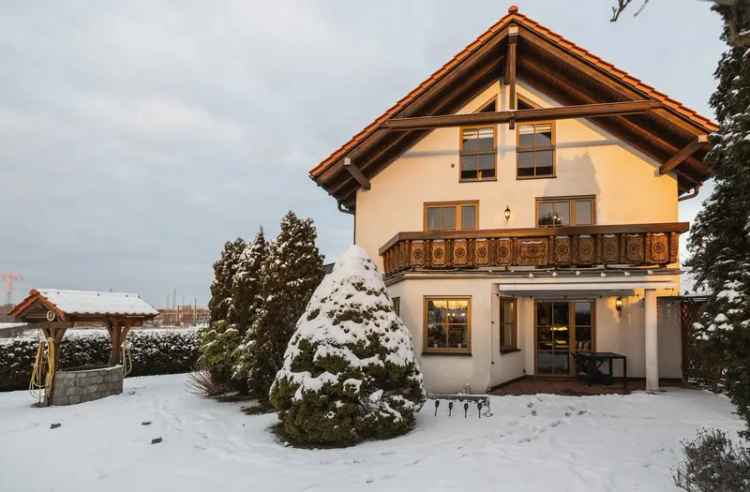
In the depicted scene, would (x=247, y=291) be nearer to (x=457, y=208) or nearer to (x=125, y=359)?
(x=457, y=208)

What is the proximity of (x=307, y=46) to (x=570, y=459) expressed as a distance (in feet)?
58.0

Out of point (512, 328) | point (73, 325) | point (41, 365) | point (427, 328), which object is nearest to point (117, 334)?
point (73, 325)

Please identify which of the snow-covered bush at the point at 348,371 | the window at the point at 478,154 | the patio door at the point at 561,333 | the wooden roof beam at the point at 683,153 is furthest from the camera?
the window at the point at 478,154

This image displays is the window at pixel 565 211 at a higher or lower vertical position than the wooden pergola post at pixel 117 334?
higher

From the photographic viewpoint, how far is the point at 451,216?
14352mm

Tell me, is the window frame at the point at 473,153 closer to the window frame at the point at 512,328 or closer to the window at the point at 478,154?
the window at the point at 478,154

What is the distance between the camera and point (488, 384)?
11883mm

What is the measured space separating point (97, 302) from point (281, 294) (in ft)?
25.2

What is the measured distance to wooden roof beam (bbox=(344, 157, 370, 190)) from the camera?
13620mm

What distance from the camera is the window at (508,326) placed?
517 inches

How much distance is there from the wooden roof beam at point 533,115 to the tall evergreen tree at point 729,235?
5115 millimetres

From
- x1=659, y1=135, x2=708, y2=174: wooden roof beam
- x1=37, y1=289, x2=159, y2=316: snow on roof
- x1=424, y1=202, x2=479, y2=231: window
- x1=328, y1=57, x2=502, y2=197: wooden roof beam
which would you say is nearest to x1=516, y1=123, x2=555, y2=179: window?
x1=424, y1=202, x2=479, y2=231: window

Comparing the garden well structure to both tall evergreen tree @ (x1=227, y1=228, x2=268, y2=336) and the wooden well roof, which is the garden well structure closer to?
the wooden well roof

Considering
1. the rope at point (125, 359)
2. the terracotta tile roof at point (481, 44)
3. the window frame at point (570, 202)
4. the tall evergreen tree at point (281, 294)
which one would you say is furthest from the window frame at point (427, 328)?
the rope at point (125, 359)
